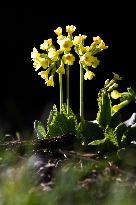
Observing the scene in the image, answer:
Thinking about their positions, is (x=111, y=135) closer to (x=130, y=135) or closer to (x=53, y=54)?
(x=130, y=135)

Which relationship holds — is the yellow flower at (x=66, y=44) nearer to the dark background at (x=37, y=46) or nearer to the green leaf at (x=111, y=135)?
the green leaf at (x=111, y=135)

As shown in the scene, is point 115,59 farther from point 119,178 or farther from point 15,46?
point 119,178

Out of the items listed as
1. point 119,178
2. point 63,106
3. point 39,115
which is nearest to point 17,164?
point 119,178

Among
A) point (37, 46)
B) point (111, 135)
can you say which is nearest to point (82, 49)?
point (111, 135)

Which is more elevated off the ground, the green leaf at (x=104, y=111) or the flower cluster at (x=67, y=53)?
the flower cluster at (x=67, y=53)

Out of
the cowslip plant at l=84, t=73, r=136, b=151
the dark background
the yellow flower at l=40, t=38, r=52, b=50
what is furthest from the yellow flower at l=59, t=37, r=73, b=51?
the dark background

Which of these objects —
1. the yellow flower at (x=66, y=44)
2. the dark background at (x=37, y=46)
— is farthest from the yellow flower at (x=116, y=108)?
the dark background at (x=37, y=46)

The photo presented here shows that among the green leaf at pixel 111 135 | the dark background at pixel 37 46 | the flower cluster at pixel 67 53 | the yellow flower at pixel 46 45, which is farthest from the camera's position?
the dark background at pixel 37 46

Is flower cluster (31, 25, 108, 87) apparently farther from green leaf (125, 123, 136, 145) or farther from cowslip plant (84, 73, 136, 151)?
green leaf (125, 123, 136, 145)

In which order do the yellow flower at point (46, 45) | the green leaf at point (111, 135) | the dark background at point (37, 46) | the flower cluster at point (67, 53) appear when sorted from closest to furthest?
the green leaf at point (111, 135) < the flower cluster at point (67, 53) < the yellow flower at point (46, 45) < the dark background at point (37, 46)

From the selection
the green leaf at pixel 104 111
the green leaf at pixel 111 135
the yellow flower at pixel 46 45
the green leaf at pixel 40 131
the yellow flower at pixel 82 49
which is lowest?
the green leaf at pixel 111 135
